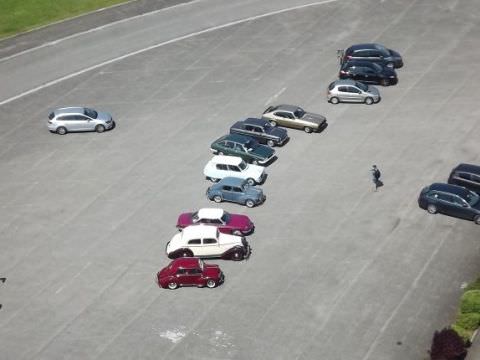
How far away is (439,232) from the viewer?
50.1 m

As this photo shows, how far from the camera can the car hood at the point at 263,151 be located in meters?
57.2

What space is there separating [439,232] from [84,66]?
1463 inches

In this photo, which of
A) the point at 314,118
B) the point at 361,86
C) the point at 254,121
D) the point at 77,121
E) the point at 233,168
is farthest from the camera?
the point at 361,86

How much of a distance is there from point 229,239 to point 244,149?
10.5 meters

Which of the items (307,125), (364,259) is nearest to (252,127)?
(307,125)

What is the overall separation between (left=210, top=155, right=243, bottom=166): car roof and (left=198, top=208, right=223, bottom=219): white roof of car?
5.66 meters

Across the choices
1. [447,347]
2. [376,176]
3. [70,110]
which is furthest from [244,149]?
[447,347]

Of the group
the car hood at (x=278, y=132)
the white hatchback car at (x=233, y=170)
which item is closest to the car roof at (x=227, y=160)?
the white hatchback car at (x=233, y=170)

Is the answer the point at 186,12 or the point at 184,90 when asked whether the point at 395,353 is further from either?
the point at 186,12

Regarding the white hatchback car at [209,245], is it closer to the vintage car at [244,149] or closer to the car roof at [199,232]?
the car roof at [199,232]

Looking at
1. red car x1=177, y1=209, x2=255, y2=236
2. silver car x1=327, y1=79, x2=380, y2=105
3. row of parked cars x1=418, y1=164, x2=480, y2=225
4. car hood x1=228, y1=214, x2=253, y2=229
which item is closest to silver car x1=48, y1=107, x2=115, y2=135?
red car x1=177, y1=209, x2=255, y2=236

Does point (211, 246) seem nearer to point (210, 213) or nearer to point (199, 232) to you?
point (199, 232)

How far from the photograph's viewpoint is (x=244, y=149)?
189 ft

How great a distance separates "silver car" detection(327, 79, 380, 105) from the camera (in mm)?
63688
